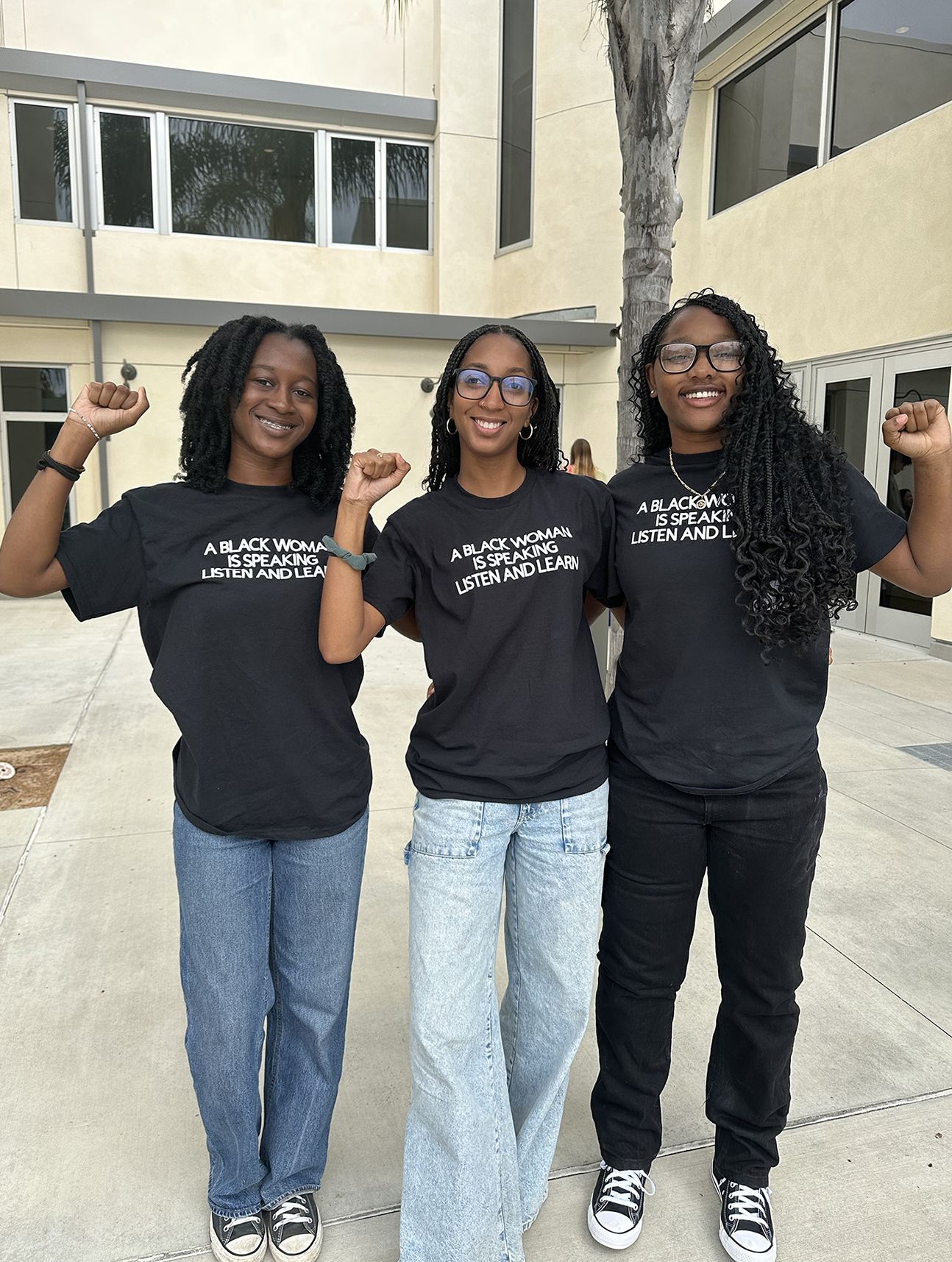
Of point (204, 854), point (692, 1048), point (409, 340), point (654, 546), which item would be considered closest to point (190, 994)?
point (204, 854)

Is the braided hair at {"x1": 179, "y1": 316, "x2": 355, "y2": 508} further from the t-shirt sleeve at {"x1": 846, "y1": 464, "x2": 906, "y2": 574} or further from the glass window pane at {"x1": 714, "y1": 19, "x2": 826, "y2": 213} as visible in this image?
the glass window pane at {"x1": 714, "y1": 19, "x2": 826, "y2": 213}

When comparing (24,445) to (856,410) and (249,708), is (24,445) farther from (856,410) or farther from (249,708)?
(249,708)

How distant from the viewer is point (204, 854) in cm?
195

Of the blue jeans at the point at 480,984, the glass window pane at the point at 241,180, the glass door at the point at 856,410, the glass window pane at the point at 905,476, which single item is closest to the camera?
the blue jeans at the point at 480,984

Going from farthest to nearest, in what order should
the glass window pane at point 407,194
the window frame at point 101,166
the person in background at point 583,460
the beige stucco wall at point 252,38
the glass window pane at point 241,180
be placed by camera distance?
the glass window pane at point 407,194 < the glass window pane at point 241,180 < the window frame at point 101,166 < the beige stucco wall at point 252,38 < the person in background at point 583,460

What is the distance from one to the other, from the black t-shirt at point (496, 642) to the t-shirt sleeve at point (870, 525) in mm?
585

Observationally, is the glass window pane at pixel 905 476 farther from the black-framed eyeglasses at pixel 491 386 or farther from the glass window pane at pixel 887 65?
the black-framed eyeglasses at pixel 491 386

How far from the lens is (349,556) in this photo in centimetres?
188

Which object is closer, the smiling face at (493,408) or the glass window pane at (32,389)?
the smiling face at (493,408)

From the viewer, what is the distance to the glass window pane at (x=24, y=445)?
1307cm

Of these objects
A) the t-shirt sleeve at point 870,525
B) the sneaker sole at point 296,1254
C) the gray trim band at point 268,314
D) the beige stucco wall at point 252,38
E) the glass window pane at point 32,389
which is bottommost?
the sneaker sole at point 296,1254

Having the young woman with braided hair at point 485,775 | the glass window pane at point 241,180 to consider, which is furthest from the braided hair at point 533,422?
the glass window pane at point 241,180

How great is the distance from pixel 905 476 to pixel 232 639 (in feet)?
30.3

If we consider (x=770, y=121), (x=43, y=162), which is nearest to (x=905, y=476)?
(x=770, y=121)
